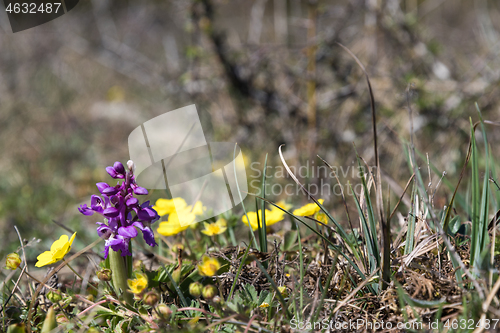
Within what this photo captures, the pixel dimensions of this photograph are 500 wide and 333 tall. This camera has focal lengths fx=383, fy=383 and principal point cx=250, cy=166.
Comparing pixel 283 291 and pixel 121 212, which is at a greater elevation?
pixel 121 212

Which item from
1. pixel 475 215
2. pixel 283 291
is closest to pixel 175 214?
pixel 283 291

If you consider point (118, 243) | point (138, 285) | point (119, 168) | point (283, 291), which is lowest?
point (283, 291)

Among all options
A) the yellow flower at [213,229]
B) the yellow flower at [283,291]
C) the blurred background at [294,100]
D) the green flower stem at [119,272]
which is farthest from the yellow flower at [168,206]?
the blurred background at [294,100]

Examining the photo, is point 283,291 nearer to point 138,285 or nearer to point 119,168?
point 138,285

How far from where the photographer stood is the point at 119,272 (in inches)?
39.1

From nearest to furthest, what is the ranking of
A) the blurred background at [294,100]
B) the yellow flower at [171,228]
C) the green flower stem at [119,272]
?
the green flower stem at [119,272], the yellow flower at [171,228], the blurred background at [294,100]

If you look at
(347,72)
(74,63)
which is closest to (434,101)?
(347,72)

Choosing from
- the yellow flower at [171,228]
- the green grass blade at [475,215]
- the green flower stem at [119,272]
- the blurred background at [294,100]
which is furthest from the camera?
the blurred background at [294,100]

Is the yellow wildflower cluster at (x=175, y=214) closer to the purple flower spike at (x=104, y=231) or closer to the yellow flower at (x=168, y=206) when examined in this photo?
the yellow flower at (x=168, y=206)

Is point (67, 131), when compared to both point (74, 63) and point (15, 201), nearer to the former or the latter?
point (15, 201)

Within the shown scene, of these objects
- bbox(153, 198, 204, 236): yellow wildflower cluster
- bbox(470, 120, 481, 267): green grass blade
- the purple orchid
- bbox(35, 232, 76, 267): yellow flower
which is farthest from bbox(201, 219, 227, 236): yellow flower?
bbox(470, 120, 481, 267): green grass blade

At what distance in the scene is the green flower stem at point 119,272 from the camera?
0.99 metres

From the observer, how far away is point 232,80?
2.97m

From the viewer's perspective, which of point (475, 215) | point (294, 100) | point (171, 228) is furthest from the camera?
point (294, 100)
